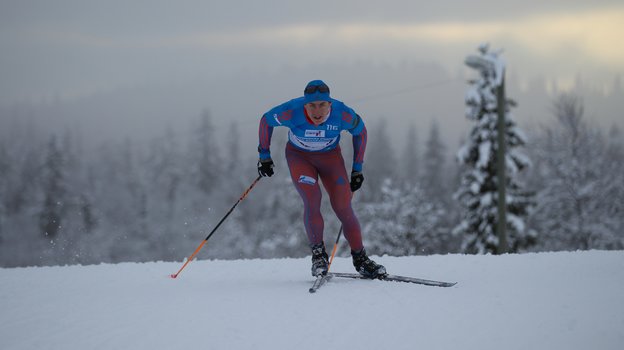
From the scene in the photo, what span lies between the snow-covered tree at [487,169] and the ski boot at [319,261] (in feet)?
→ 38.6

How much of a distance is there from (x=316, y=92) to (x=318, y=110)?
165mm

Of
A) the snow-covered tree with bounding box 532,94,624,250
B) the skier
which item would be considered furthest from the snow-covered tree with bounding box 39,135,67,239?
the skier

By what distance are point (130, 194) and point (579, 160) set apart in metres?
50.0

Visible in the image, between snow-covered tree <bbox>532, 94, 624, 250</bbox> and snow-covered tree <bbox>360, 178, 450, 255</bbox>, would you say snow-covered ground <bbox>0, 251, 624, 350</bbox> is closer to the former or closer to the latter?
snow-covered tree <bbox>360, 178, 450, 255</bbox>

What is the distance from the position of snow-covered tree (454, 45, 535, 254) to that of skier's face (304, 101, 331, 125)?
1209 cm

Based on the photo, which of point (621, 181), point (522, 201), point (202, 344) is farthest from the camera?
point (621, 181)

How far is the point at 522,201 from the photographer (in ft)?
54.3

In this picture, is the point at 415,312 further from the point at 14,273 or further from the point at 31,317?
the point at 14,273

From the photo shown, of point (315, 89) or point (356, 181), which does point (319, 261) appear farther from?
point (315, 89)

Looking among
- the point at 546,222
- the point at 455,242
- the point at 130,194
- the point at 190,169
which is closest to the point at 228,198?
the point at 190,169

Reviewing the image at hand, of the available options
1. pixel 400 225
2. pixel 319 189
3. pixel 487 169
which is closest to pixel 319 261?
pixel 319 189

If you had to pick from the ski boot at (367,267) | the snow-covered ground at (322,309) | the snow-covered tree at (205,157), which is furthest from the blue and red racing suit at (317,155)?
the snow-covered tree at (205,157)

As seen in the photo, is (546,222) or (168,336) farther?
(546,222)

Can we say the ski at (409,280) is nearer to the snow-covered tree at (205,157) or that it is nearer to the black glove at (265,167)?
the black glove at (265,167)
